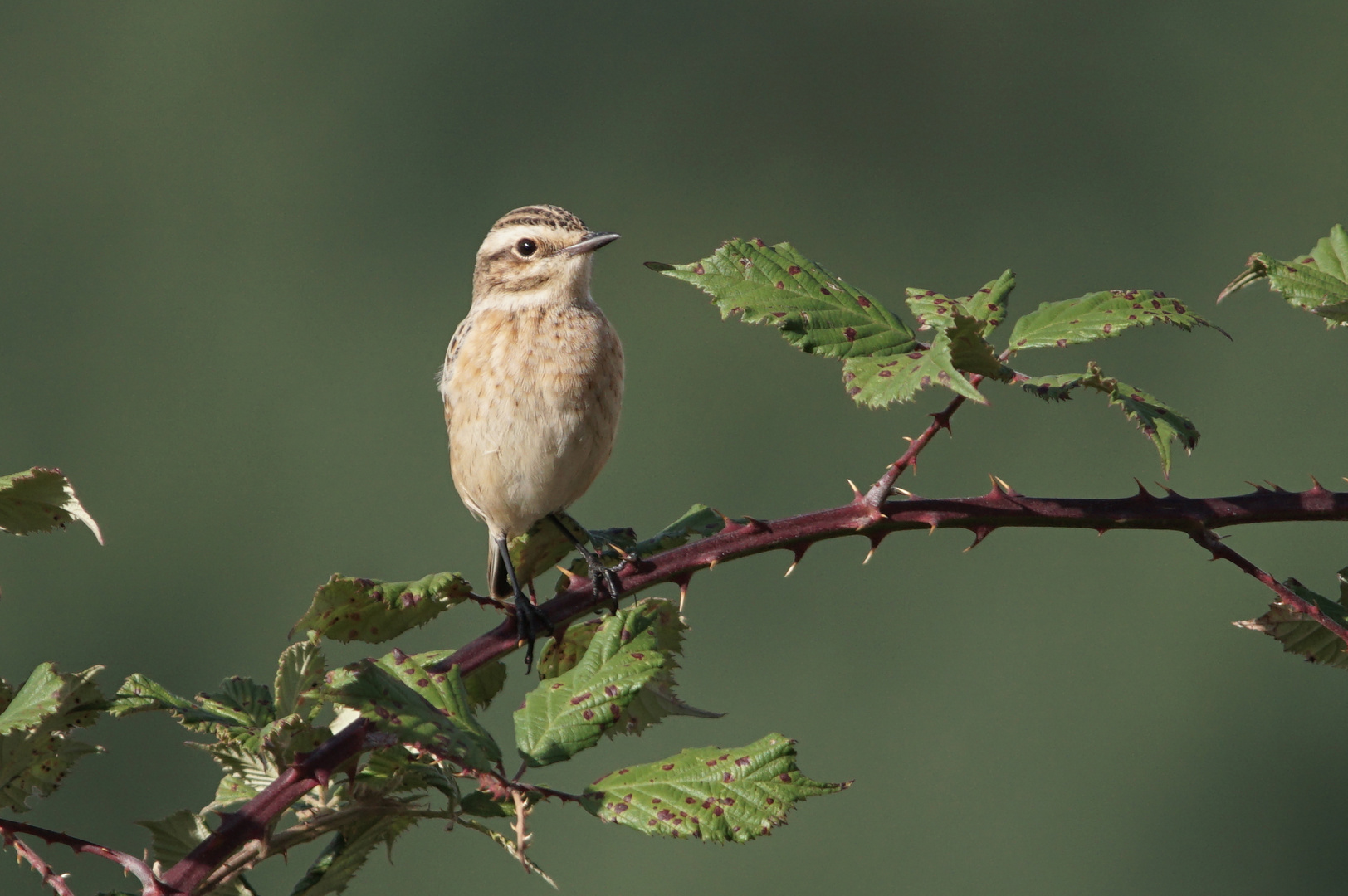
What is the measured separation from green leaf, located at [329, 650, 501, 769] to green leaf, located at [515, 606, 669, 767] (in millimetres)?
57

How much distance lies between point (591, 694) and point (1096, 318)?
67cm

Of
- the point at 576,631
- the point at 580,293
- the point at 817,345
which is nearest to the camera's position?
the point at 817,345

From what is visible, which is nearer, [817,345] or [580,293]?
[817,345]

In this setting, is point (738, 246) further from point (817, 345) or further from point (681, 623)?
point (681, 623)

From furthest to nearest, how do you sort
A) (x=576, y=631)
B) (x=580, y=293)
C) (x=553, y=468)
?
(x=580, y=293) < (x=553, y=468) < (x=576, y=631)

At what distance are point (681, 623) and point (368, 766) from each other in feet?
1.25

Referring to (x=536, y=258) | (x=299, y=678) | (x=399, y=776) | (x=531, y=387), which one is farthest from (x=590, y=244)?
(x=399, y=776)

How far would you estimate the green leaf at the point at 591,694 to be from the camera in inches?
44.1

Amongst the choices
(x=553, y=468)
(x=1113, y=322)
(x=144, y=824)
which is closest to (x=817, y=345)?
(x=1113, y=322)

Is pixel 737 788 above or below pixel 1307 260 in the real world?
below

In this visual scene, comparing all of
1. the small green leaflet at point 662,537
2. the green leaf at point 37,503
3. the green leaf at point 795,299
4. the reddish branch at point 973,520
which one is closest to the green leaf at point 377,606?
the reddish branch at point 973,520

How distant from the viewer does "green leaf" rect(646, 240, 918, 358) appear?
127 cm

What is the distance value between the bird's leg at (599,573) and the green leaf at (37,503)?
0.53 metres

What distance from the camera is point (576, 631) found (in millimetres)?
1461
